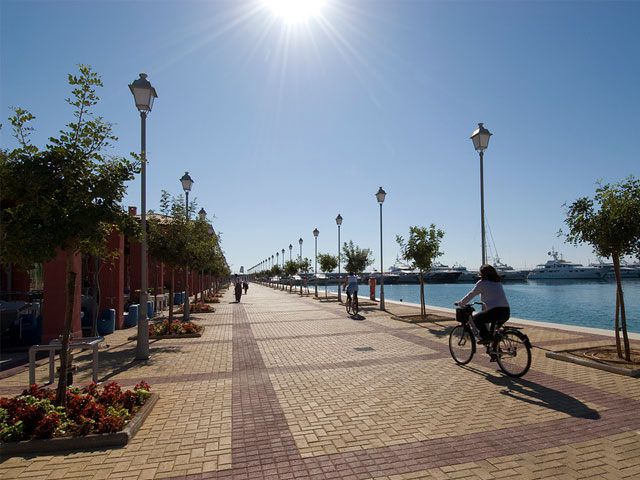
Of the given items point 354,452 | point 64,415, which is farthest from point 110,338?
point 354,452

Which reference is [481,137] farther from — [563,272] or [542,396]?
[563,272]

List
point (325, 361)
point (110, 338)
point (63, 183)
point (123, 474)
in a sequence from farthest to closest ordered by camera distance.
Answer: point (110, 338) < point (325, 361) < point (63, 183) < point (123, 474)

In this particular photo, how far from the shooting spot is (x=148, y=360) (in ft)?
28.8

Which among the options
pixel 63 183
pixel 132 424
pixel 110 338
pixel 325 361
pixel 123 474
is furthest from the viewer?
pixel 110 338

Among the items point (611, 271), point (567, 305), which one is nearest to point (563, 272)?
point (611, 271)

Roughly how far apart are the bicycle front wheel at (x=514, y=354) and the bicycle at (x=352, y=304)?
34.1 feet

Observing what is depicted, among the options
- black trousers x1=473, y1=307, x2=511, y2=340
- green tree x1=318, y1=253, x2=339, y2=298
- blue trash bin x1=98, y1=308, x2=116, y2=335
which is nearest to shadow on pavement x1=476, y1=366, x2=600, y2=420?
black trousers x1=473, y1=307, x2=511, y2=340

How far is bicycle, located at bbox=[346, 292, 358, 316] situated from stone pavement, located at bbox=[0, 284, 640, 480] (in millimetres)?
8157

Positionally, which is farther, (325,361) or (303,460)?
(325,361)

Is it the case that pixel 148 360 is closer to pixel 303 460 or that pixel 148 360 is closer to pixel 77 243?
pixel 77 243

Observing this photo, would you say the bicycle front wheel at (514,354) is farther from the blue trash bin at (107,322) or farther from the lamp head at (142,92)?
the blue trash bin at (107,322)

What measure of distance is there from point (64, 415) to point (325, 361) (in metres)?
4.87

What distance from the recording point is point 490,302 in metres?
6.97

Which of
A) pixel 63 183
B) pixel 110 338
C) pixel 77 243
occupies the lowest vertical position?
pixel 110 338
